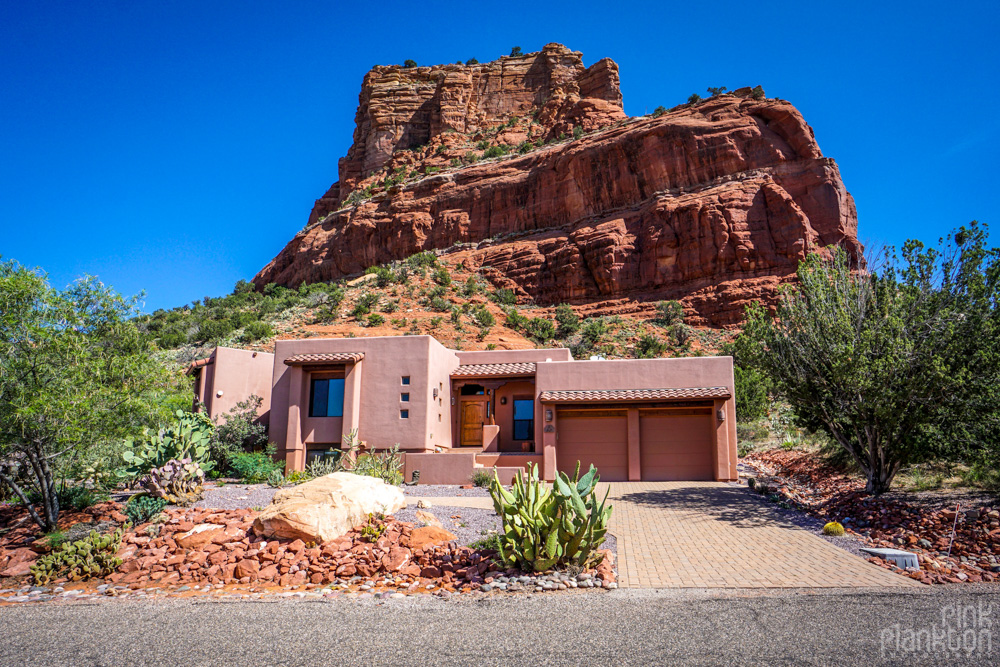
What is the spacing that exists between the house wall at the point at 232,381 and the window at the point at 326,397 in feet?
9.38

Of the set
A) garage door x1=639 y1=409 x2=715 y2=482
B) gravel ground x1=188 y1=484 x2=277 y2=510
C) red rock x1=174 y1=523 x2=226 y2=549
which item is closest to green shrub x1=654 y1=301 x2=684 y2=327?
garage door x1=639 y1=409 x2=715 y2=482

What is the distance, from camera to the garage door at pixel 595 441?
19.5 m

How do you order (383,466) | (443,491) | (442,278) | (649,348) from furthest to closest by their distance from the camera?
1. (442,278)
2. (649,348)
3. (383,466)
4. (443,491)

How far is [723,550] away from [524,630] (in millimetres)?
4705

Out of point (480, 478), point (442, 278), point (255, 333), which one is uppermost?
point (442, 278)

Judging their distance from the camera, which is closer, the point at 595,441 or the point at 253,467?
the point at 253,467

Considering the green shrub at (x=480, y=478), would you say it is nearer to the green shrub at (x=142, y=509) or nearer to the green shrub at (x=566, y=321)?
the green shrub at (x=142, y=509)

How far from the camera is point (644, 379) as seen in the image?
1945 centimetres

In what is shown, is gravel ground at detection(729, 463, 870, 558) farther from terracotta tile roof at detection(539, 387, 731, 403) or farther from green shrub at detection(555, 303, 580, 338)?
green shrub at detection(555, 303, 580, 338)

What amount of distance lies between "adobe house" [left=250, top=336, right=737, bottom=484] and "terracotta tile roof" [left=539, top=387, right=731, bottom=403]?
30 millimetres

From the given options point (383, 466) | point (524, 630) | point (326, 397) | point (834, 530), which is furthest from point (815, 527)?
point (326, 397)

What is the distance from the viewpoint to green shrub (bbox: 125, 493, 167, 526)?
1143cm

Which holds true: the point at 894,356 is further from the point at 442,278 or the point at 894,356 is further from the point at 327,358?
the point at 442,278

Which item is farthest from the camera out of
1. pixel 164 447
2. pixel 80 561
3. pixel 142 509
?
pixel 164 447
